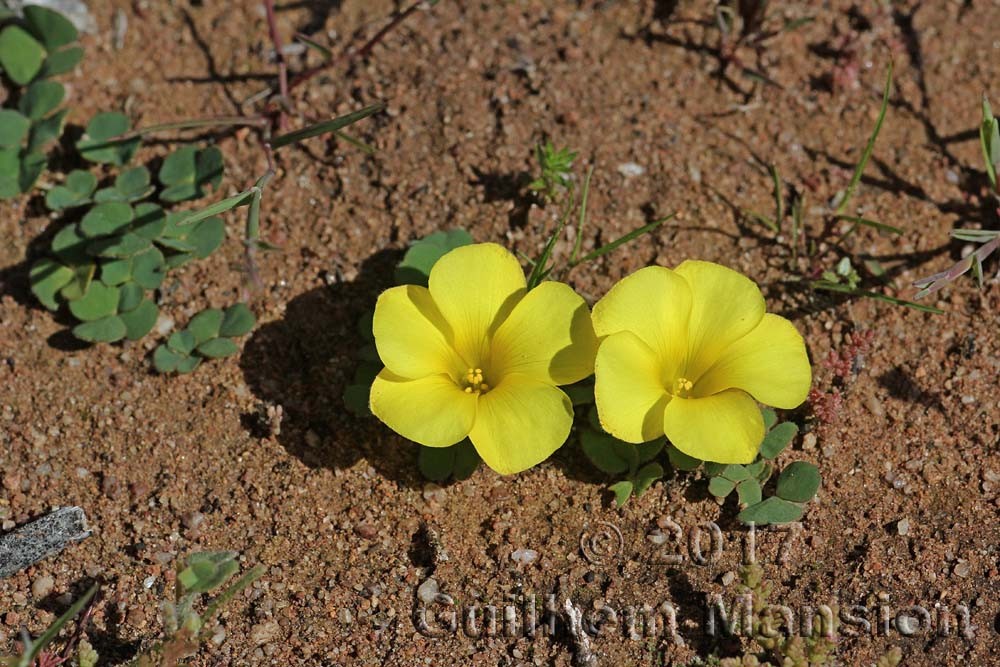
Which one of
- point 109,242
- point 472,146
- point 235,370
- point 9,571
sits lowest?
point 9,571

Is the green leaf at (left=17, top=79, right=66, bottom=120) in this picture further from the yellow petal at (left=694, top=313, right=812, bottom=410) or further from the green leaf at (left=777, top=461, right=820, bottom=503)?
the green leaf at (left=777, top=461, right=820, bottom=503)

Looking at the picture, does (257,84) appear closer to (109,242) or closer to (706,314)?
(109,242)

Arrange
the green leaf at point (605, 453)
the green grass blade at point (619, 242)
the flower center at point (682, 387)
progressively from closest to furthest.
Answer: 1. the flower center at point (682, 387)
2. the green leaf at point (605, 453)
3. the green grass blade at point (619, 242)

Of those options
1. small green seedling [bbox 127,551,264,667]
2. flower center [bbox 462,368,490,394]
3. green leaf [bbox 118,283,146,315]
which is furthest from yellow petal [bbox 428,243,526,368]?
green leaf [bbox 118,283,146,315]

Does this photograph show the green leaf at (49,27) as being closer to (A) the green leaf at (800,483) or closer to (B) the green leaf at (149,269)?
(B) the green leaf at (149,269)

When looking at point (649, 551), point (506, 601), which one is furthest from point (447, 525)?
point (649, 551)

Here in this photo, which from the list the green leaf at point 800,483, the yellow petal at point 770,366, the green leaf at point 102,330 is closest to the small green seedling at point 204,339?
the green leaf at point 102,330

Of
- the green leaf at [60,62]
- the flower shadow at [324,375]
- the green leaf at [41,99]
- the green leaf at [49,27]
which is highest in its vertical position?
the green leaf at [49,27]
